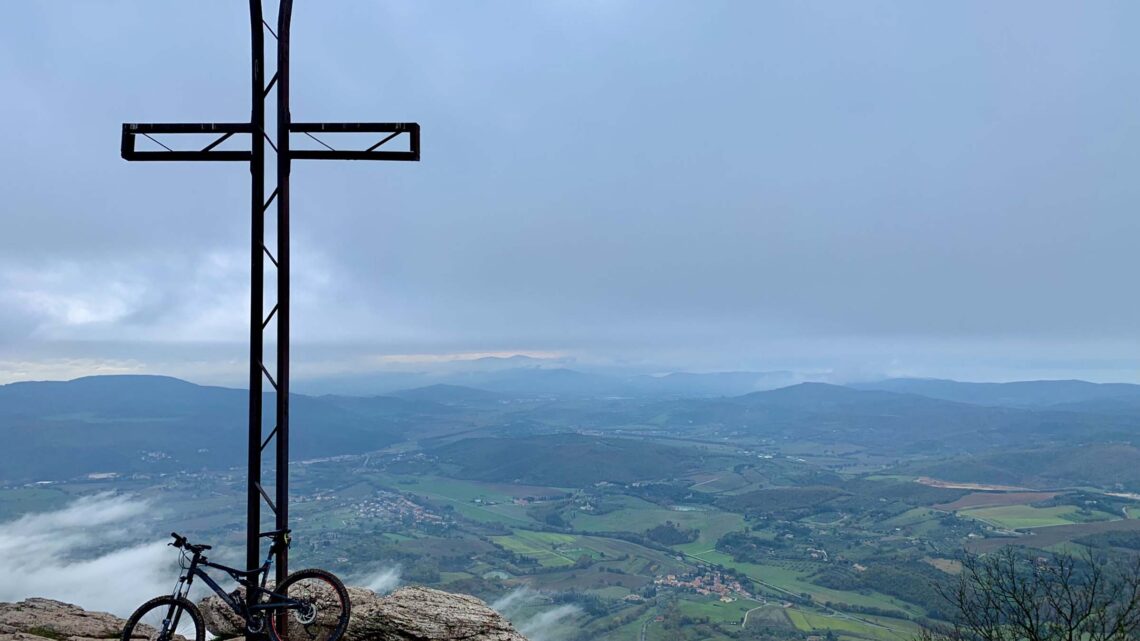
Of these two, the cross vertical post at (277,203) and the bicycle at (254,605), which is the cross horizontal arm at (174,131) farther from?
the bicycle at (254,605)

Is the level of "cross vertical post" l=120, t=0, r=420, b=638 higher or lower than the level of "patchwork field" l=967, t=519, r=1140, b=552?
higher

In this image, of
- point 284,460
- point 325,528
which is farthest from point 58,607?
point 325,528

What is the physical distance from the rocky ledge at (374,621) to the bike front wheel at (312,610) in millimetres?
747

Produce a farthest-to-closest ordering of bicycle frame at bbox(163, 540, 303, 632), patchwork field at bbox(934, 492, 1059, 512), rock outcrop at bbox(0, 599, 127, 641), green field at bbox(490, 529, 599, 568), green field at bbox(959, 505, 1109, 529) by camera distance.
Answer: patchwork field at bbox(934, 492, 1059, 512)
green field at bbox(959, 505, 1109, 529)
green field at bbox(490, 529, 599, 568)
rock outcrop at bbox(0, 599, 127, 641)
bicycle frame at bbox(163, 540, 303, 632)

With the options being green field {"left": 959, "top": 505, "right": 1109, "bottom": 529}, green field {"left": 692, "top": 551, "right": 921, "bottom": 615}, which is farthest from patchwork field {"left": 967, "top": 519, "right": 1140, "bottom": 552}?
green field {"left": 692, "top": 551, "right": 921, "bottom": 615}

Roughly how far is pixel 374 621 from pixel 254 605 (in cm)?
191

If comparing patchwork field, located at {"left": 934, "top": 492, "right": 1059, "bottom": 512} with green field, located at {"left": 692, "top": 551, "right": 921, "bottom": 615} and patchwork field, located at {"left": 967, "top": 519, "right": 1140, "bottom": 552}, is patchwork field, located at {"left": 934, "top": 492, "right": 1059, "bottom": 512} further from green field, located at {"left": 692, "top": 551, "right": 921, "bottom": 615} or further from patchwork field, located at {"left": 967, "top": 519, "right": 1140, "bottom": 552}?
green field, located at {"left": 692, "top": 551, "right": 921, "bottom": 615}

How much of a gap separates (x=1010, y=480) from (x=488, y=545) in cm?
11456

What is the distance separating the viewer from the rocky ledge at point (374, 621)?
26.5 ft

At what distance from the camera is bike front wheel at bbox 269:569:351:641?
6859 millimetres

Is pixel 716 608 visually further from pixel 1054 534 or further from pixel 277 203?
pixel 277 203

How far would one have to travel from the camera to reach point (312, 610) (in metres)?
7.00

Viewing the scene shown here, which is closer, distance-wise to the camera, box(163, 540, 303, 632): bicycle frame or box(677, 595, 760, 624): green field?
box(163, 540, 303, 632): bicycle frame

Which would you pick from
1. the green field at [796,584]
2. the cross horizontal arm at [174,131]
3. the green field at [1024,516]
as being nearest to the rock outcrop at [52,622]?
the cross horizontal arm at [174,131]
